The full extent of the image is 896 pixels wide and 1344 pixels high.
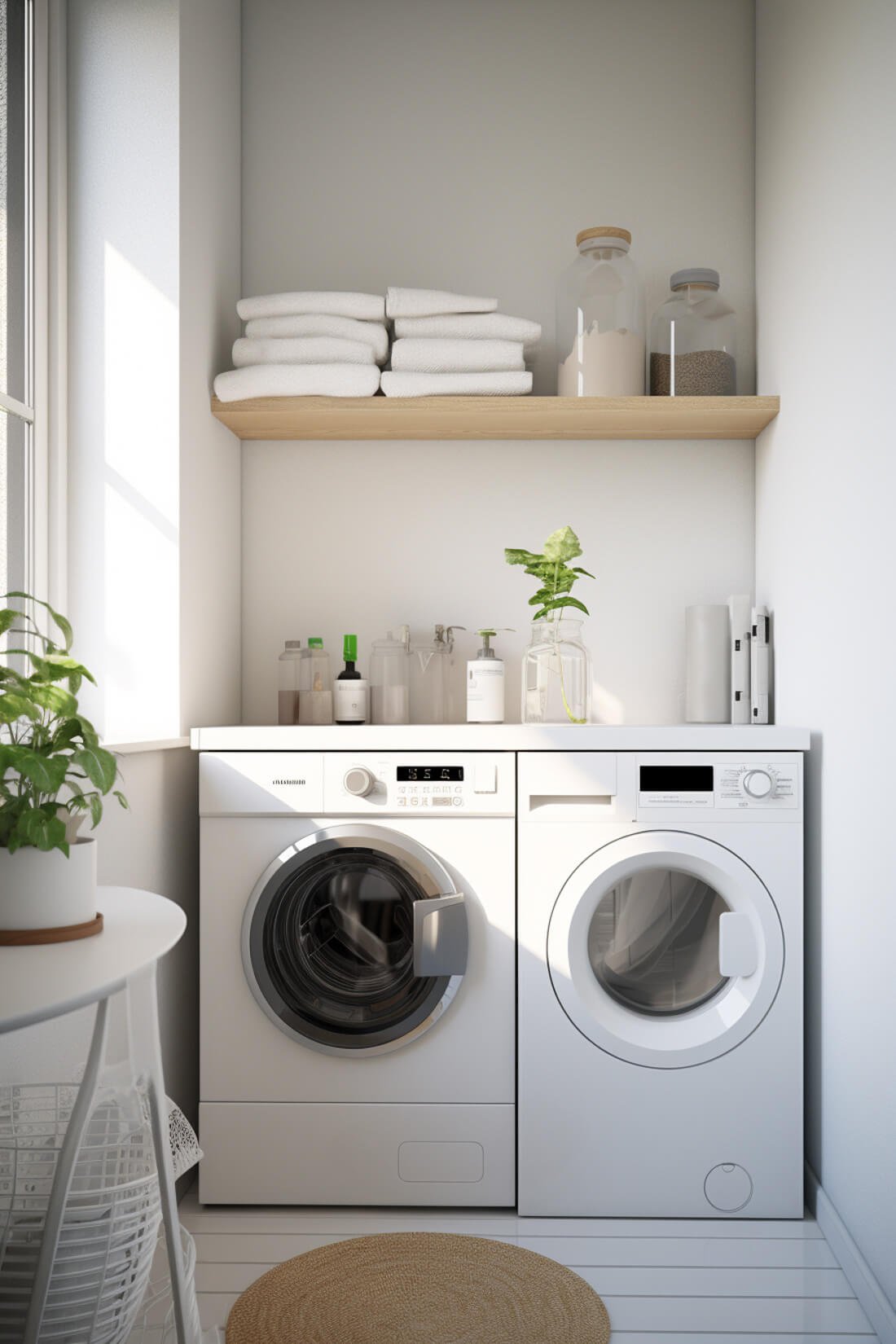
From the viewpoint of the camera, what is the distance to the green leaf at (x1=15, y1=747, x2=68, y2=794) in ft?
3.19

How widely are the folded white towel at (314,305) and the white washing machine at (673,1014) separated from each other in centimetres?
107

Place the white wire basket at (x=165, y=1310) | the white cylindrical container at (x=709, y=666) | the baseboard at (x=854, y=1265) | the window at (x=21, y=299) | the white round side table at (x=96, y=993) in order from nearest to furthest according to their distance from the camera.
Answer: the white round side table at (x=96, y=993) < the white wire basket at (x=165, y=1310) < the baseboard at (x=854, y=1265) < the window at (x=21, y=299) < the white cylindrical container at (x=709, y=666)

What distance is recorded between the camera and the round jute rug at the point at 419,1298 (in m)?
1.56

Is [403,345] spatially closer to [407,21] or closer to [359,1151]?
[407,21]

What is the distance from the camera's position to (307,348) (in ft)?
7.40

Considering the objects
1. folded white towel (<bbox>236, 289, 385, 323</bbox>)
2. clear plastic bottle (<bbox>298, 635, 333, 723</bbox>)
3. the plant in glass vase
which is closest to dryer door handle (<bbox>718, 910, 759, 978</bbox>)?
the plant in glass vase

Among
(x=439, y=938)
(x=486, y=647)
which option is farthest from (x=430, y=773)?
(x=486, y=647)

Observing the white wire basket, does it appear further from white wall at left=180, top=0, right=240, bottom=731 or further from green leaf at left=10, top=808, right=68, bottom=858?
white wall at left=180, top=0, right=240, bottom=731

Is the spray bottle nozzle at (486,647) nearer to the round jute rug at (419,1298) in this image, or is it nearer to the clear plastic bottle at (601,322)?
the clear plastic bottle at (601,322)

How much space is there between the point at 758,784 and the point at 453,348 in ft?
3.72

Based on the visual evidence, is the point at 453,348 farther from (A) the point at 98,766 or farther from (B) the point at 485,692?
(A) the point at 98,766

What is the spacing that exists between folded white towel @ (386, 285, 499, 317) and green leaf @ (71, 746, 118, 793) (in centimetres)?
153

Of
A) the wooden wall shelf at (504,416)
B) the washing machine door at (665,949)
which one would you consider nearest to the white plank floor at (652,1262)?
the washing machine door at (665,949)

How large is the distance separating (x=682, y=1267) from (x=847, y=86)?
6.75 ft
